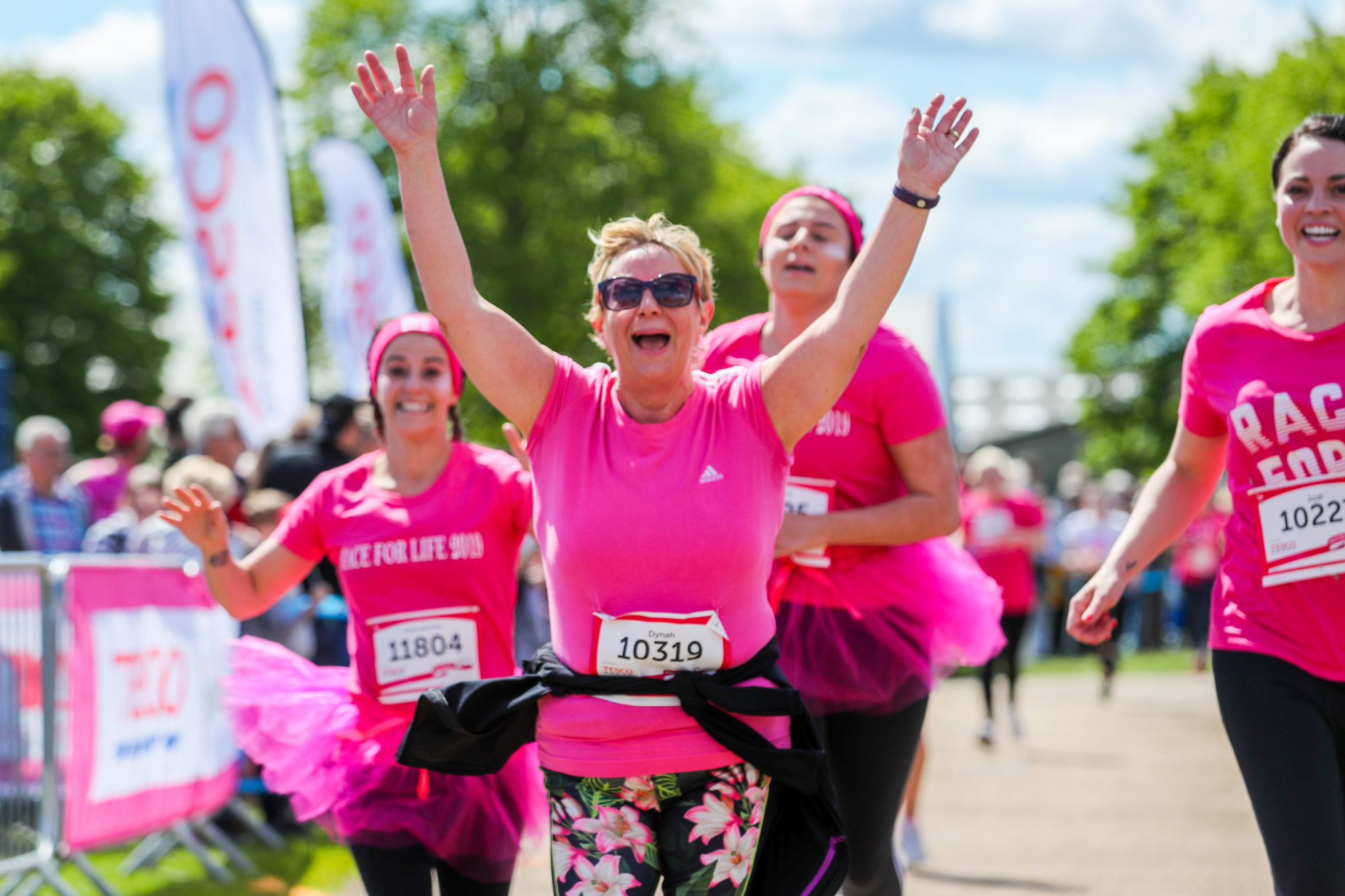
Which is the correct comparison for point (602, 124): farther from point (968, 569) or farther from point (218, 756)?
point (968, 569)

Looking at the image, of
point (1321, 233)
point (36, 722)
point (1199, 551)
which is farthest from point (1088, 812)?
point (1199, 551)

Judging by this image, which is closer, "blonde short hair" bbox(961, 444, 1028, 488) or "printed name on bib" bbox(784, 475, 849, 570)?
"printed name on bib" bbox(784, 475, 849, 570)

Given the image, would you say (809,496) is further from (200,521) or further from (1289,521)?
(200,521)

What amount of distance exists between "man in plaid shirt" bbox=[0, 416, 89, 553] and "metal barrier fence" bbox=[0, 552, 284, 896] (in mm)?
2942

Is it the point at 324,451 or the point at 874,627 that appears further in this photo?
the point at 324,451

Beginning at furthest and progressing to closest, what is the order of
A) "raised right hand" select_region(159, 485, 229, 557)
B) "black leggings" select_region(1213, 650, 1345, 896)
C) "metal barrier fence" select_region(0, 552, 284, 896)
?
"metal barrier fence" select_region(0, 552, 284, 896) → "raised right hand" select_region(159, 485, 229, 557) → "black leggings" select_region(1213, 650, 1345, 896)

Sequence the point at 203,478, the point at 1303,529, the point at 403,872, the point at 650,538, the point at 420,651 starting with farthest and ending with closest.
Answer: the point at 203,478 < the point at 420,651 < the point at 403,872 < the point at 1303,529 < the point at 650,538

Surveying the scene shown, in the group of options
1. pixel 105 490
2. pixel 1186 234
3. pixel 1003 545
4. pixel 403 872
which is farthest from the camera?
pixel 1186 234

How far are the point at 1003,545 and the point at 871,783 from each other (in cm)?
953

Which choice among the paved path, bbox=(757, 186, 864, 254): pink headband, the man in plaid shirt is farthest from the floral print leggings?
the man in plaid shirt

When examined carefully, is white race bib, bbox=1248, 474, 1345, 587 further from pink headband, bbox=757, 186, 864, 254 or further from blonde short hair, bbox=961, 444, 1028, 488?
blonde short hair, bbox=961, 444, 1028, 488

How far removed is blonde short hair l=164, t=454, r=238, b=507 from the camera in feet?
24.5

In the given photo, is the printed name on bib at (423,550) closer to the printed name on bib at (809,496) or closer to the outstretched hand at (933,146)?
the printed name on bib at (809,496)

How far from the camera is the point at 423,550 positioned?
→ 4172 mm
